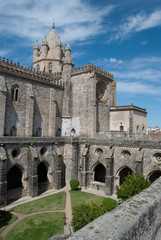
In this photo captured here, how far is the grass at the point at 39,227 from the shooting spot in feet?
46.7

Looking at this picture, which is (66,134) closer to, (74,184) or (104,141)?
(104,141)

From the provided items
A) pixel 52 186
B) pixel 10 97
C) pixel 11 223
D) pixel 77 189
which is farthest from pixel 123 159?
pixel 10 97

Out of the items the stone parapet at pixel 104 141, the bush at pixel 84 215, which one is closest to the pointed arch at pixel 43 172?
the stone parapet at pixel 104 141

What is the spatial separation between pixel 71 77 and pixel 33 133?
1189 centimetres

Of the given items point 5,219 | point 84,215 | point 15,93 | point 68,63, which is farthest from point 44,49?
point 84,215

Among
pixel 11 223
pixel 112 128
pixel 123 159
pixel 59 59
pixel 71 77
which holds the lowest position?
pixel 11 223

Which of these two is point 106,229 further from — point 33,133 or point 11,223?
point 33,133

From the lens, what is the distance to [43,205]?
19.7m

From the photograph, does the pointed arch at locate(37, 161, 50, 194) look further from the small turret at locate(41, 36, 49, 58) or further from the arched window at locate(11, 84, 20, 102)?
the small turret at locate(41, 36, 49, 58)

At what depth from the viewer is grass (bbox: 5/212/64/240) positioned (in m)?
14.2

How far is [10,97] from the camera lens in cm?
2589

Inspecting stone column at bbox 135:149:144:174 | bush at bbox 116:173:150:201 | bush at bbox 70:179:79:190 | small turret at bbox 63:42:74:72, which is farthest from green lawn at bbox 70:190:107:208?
small turret at bbox 63:42:74:72

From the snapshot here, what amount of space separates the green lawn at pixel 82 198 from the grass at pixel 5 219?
6.35 m

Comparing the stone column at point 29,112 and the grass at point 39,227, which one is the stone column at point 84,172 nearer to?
the grass at point 39,227
